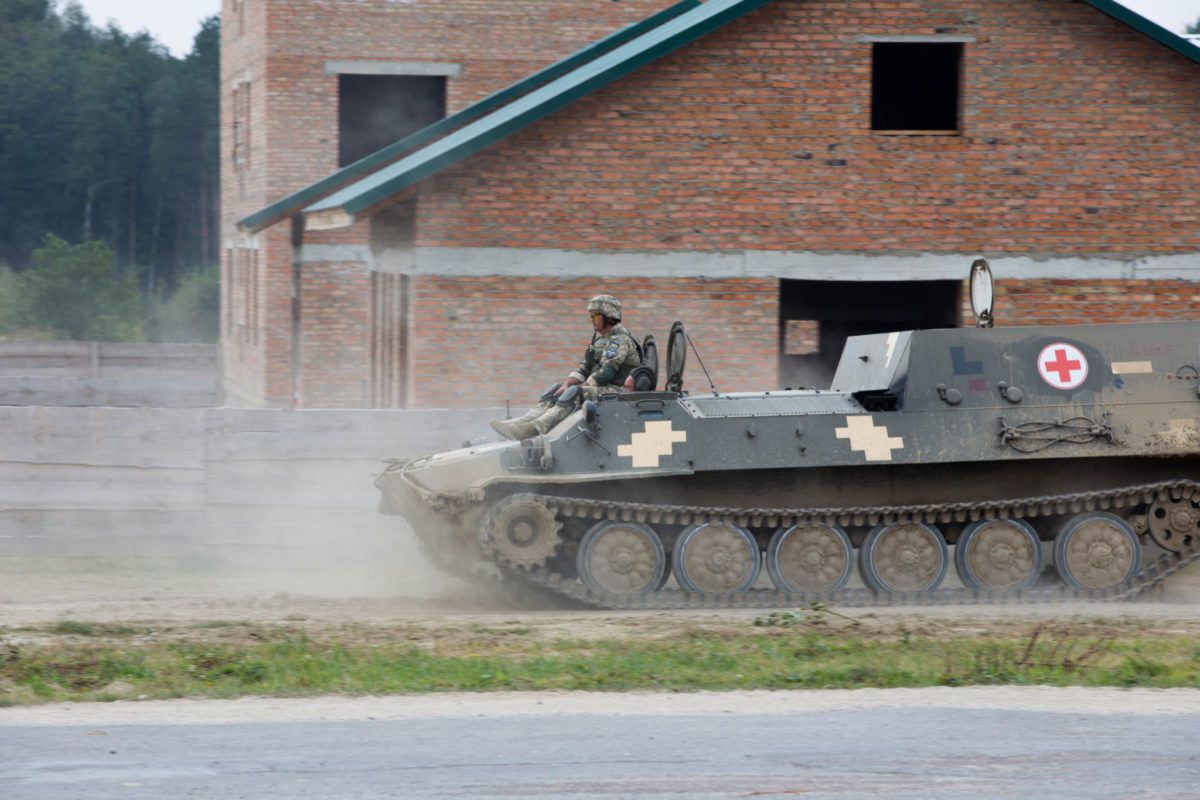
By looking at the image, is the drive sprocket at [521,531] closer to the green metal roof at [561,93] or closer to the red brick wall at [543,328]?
the red brick wall at [543,328]

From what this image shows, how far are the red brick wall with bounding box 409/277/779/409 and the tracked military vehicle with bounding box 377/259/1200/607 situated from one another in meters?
4.53

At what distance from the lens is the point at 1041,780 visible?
24.8ft

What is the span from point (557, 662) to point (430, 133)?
13.4 m

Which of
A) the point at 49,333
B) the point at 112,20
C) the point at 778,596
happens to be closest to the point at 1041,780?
the point at 778,596

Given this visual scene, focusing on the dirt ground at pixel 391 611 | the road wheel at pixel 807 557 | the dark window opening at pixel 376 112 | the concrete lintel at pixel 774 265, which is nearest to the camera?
the dirt ground at pixel 391 611

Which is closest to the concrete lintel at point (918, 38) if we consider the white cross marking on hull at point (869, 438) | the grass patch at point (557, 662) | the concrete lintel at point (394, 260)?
the concrete lintel at point (394, 260)

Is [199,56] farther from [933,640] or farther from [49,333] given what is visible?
[933,640]

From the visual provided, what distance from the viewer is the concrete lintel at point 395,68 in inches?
1085

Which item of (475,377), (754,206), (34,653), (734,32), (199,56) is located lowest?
(34,653)

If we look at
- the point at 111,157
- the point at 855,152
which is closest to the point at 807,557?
the point at 855,152

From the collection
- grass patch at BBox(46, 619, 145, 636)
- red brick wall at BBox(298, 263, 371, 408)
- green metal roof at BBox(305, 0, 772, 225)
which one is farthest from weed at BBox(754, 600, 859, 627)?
red brick wall at BBox(298, 263, 371, 408)

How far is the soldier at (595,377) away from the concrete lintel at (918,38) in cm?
602

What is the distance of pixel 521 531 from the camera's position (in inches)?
484

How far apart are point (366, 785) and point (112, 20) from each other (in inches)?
3495
